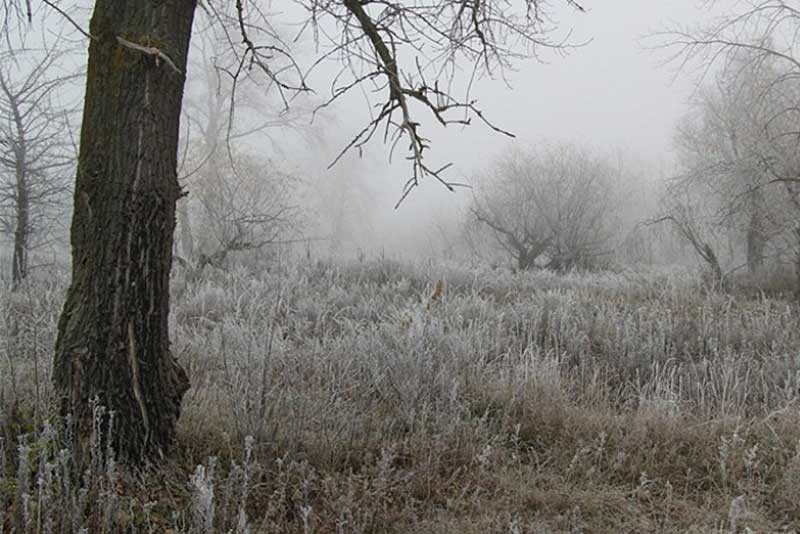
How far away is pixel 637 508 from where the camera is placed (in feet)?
9.00

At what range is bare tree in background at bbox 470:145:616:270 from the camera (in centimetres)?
1777

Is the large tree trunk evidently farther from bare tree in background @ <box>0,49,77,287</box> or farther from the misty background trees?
bare tree in background @ <box>0,49,77,287</box>

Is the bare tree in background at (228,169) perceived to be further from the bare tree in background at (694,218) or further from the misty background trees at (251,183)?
the bare tree in background at (694,218)

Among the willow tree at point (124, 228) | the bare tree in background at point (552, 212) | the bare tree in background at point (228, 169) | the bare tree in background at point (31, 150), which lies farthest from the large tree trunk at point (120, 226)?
the bare tree in background at point (552, 212)

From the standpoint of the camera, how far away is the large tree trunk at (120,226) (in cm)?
247

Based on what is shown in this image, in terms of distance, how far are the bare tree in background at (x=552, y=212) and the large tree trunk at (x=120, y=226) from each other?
594 inches

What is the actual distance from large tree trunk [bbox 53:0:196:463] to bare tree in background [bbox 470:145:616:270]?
594 inches

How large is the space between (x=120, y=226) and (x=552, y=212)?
16648mm

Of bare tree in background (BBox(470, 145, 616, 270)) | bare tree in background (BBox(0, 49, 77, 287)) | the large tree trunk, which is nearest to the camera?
the large tree trunk

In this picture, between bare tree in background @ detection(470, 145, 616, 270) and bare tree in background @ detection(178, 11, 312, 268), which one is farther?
bare tree in background @ detection(470, 145, 616, 270)

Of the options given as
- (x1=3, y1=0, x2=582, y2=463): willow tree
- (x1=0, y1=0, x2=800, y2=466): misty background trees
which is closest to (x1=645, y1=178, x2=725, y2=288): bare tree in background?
(x1=0, y1=0, x2=800, y2=466): misty background trees

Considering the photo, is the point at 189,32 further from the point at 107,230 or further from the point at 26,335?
the point at 26,335

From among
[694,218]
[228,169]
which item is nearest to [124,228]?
[694,218]

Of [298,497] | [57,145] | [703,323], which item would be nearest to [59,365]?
[298,497]
